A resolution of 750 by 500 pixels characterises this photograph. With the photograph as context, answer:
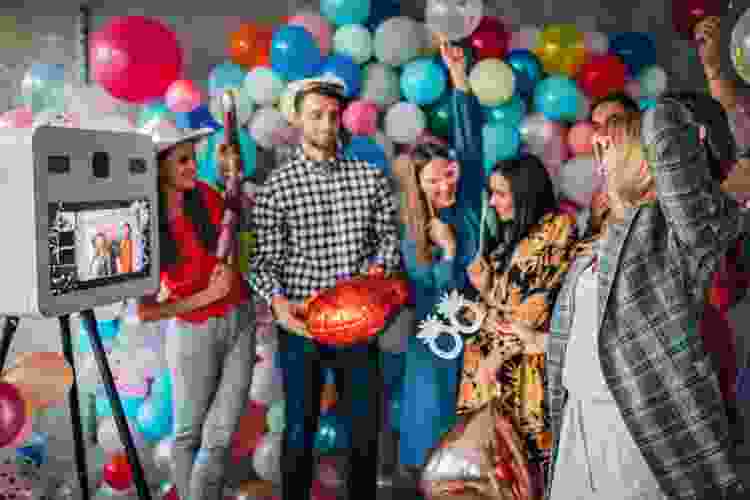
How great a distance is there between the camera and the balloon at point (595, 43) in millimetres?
2975

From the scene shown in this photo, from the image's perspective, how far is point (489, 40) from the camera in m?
3.02

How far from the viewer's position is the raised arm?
183cm

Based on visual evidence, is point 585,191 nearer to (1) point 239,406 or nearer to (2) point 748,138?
(2) point 748,138

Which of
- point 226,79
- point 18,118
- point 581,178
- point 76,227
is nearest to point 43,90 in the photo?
point 18,118

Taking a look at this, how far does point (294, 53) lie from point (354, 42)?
0.24m

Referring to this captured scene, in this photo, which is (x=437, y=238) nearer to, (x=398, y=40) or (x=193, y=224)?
(x=398, y=40)

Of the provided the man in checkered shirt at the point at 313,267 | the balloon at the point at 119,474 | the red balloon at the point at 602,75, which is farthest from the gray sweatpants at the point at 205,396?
the red balloon at the point at 602,75

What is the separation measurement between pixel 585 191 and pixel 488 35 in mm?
727

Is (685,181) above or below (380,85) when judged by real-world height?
below

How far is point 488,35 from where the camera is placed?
302 centimetres

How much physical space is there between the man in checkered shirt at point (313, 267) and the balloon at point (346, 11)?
0.37 m

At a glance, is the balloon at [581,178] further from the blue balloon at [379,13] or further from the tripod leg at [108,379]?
the tripod leg at [108,379]

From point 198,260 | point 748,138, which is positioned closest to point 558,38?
point 748,138

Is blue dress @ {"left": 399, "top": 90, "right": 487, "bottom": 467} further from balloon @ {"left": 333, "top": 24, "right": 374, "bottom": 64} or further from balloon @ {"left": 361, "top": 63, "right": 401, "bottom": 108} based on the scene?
balloon @ {"left": 333, "top": 24, "right": 374, "bottom": 64}
